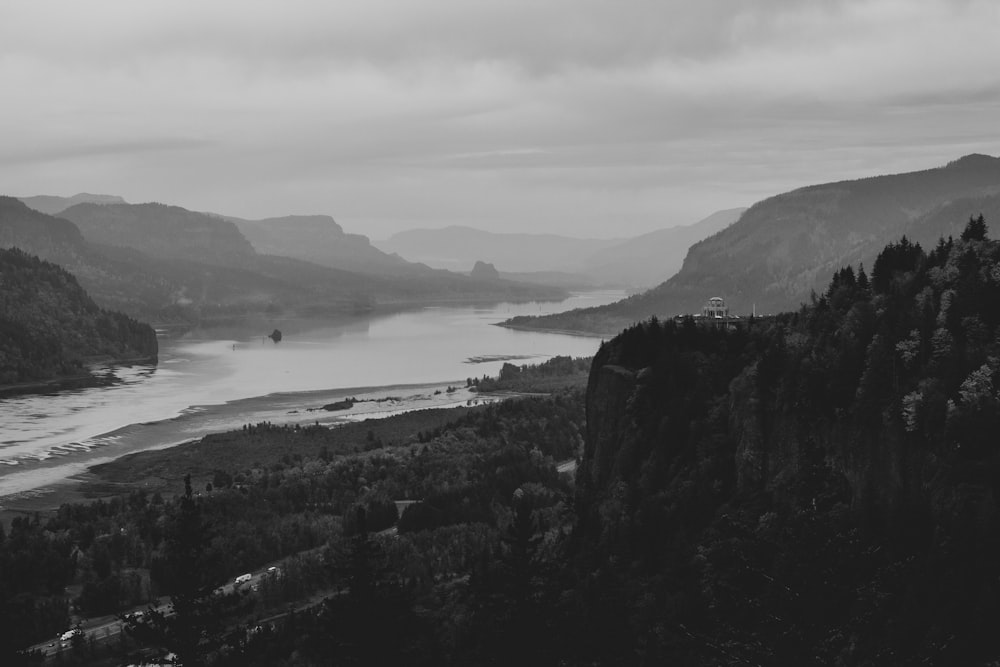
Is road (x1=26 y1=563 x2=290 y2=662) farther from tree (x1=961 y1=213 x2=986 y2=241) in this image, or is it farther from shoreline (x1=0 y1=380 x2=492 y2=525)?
tree (x1=961 y1=213 x2=986 y2=241)

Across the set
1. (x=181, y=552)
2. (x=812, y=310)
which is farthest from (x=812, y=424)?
(x=181, y=552)

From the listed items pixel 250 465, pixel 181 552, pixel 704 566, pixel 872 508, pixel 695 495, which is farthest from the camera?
pixel 250 465

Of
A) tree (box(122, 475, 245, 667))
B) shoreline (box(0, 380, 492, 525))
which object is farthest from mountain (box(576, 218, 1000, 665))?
shoreline (box(0, 380, 492, 525))

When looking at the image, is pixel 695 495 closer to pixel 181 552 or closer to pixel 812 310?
pixel 812 310

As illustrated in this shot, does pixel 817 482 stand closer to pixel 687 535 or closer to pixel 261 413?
pixel 687 535

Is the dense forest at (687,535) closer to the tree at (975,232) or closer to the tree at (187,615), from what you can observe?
the tree at (187,615)

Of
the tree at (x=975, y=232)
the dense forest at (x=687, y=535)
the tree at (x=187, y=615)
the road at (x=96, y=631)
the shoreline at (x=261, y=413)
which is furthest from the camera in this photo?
the shoreline at (x=261, y=413)

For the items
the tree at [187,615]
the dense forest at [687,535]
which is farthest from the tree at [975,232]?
the tree at [187,615]
